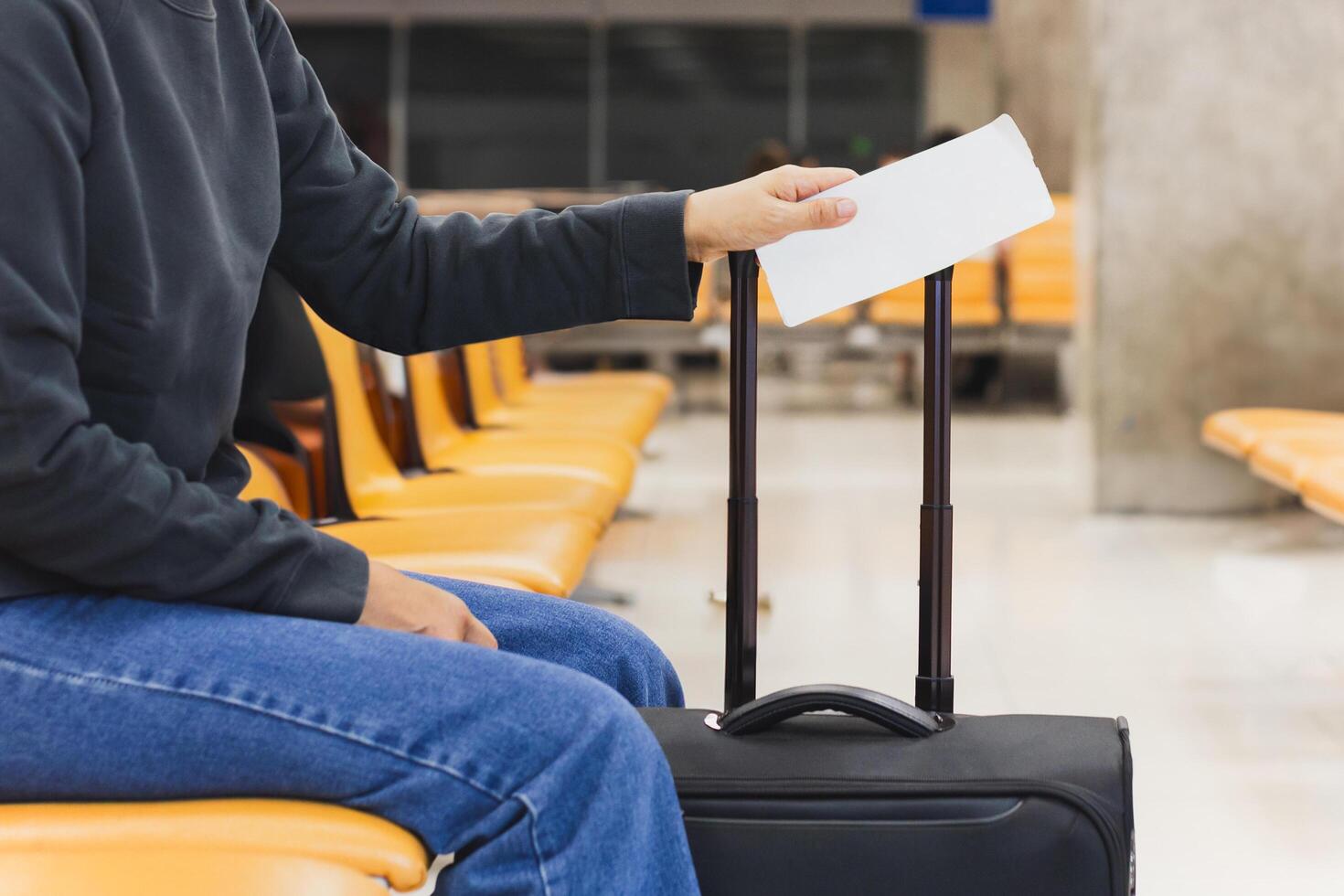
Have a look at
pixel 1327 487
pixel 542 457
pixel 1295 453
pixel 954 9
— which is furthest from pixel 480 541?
pixel 954 9

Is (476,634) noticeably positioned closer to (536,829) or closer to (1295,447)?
(536,829)

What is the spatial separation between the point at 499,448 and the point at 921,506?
7.72ft

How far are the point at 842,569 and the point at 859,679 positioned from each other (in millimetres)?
1074

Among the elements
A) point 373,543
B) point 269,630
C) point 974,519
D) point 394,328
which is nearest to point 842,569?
point 974,519

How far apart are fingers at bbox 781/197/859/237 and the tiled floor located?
1.09m

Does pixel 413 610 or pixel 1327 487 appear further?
pixel 1327 487

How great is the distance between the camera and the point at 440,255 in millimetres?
1353

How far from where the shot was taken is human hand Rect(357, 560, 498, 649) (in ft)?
3.49

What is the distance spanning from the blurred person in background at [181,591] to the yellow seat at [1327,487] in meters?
2.05

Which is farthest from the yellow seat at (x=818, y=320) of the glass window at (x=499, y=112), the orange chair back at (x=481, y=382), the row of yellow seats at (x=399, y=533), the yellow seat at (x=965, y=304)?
the glass window at (x=499, y=112)

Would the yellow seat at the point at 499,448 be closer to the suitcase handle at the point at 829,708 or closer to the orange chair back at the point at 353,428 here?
the orange chair back at the point at 353,428

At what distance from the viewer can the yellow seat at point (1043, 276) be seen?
320 inches

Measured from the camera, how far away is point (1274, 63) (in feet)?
15.0

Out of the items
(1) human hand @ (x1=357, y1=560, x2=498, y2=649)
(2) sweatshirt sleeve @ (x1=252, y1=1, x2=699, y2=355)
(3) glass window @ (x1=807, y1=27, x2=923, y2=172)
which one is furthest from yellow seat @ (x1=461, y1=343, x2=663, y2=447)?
(3) glass window @ (x1=807, y1=27, x2=923, y2=172)
